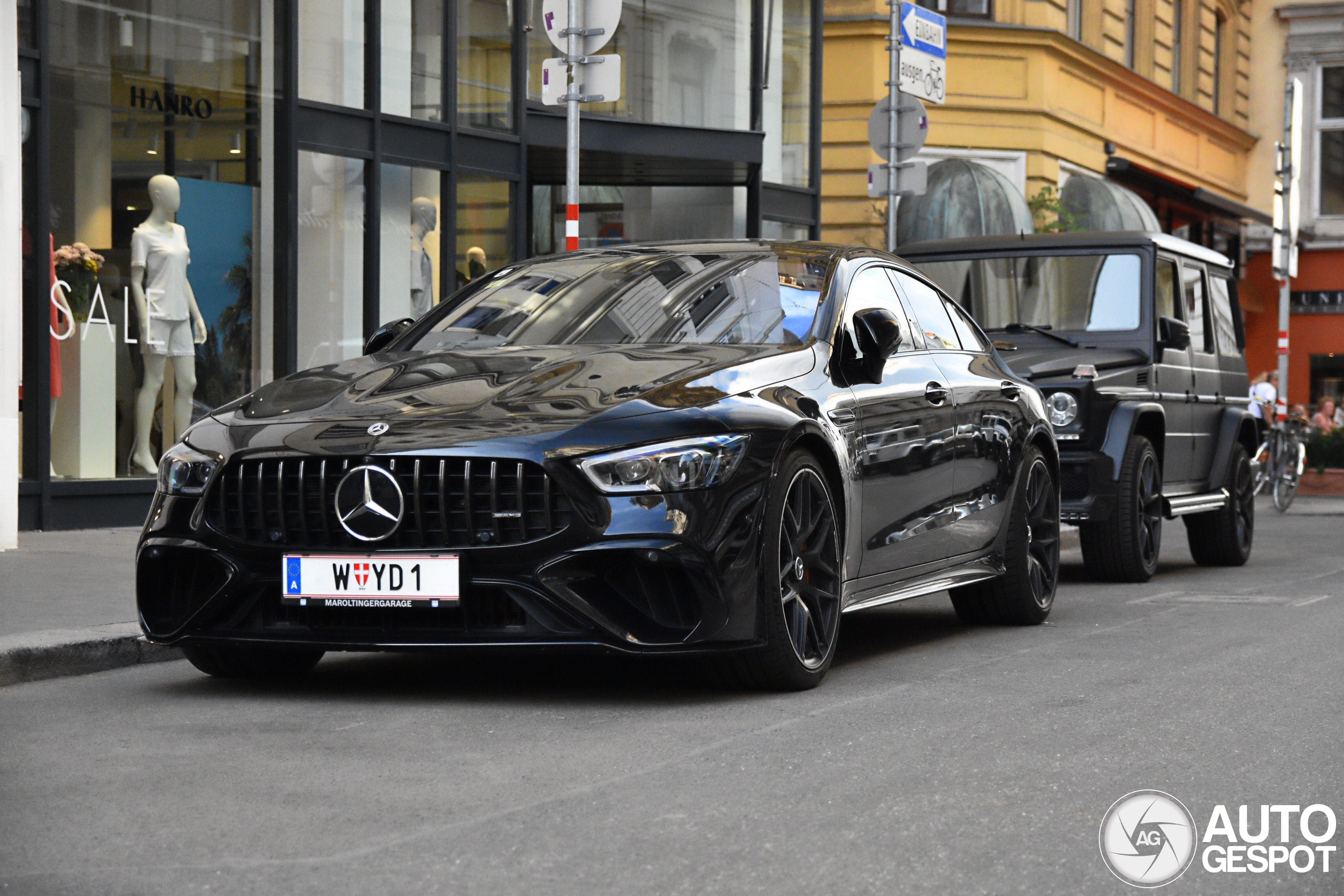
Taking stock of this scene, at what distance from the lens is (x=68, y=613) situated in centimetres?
781

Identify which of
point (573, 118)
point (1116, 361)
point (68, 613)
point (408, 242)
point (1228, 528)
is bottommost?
point (1228, 528)

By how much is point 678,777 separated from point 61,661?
3.02 meters

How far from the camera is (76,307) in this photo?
12695 millimetres

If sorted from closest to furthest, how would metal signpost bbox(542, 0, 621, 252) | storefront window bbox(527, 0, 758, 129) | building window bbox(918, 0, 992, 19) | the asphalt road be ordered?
the asphalt road → metal signpost bbox(542, 0, 621, 252) → storefront window bbox(527, 0, 758, 129) → building window bbox(918, 0, 992, 19)

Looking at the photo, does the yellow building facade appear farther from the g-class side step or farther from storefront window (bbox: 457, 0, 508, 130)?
the g-class side step

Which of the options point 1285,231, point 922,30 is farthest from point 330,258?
point 1285,231

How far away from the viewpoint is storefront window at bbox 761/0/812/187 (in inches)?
775

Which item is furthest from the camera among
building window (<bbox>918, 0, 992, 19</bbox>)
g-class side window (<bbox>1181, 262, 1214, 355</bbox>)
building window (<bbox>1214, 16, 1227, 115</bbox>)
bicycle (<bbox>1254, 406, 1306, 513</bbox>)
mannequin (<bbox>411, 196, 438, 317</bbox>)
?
building window (<bbox>1214, 16, 1227, 115</bbox>)

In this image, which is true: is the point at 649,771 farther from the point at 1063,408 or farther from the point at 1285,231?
the point at 1285,231

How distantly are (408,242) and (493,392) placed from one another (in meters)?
9.55

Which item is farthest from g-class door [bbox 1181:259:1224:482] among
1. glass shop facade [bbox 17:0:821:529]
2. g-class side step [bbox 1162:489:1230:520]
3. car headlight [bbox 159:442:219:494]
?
car headlight [bbox 159:442:219:494]

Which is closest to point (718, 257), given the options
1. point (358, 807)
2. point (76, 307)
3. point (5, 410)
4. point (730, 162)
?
point (358, 807)

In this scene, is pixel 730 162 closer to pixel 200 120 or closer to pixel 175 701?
pixel 200 120

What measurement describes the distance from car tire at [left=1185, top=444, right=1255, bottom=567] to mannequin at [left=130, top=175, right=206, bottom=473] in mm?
6939
